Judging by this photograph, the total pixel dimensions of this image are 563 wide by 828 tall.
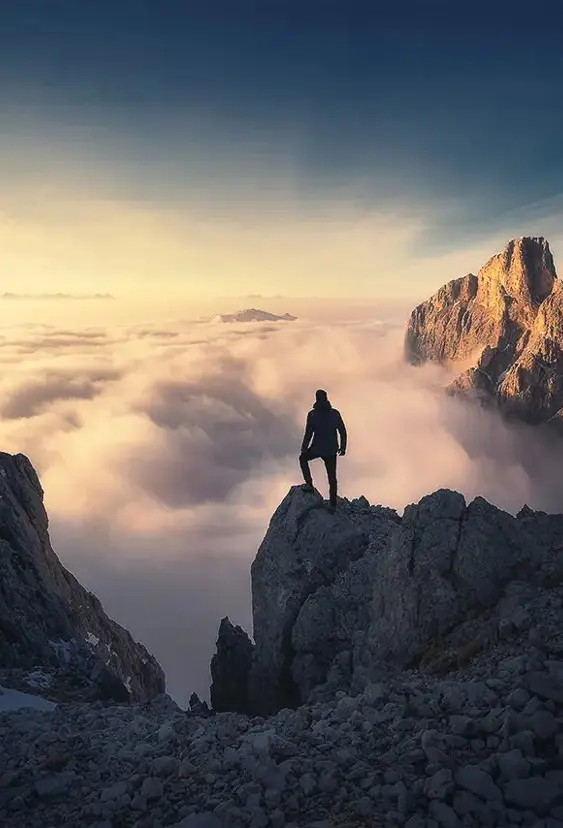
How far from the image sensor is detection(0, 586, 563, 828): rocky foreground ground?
7266 mm

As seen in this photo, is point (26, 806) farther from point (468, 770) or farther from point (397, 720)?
point (468, 770)

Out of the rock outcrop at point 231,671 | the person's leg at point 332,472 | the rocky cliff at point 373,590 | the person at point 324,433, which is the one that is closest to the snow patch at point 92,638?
the rock outcrop at point 231,671

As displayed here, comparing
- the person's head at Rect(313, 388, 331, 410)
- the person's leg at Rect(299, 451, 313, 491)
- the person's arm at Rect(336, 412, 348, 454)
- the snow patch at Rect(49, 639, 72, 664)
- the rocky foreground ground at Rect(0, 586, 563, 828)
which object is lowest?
the rocky foreground ground at Rect(0, 586, 563, 828)

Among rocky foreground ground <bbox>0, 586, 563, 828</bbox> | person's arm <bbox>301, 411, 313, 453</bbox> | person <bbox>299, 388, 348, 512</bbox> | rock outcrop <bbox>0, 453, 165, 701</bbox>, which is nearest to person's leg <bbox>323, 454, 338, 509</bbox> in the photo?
person <bbox>299, 388, 348, 512</bbox>

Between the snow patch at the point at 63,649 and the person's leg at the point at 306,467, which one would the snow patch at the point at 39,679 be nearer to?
the snow patch at the point at 63,649

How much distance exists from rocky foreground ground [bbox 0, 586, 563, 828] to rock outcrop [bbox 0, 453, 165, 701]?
26.4ft

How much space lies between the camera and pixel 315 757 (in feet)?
29.2

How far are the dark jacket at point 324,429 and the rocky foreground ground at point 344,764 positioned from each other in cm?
1097

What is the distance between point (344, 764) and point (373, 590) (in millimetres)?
11300

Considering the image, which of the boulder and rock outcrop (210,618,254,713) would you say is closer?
the boulder

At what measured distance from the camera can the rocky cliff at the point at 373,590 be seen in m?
15.5

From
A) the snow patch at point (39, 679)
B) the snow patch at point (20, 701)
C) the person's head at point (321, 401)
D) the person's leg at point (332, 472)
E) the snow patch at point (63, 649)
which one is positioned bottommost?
the snow patch at point (20, 701)

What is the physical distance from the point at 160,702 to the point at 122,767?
8263mm

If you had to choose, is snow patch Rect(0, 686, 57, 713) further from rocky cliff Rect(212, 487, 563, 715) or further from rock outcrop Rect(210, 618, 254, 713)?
rock outcrop Rect(210, 618, 254, 713)
